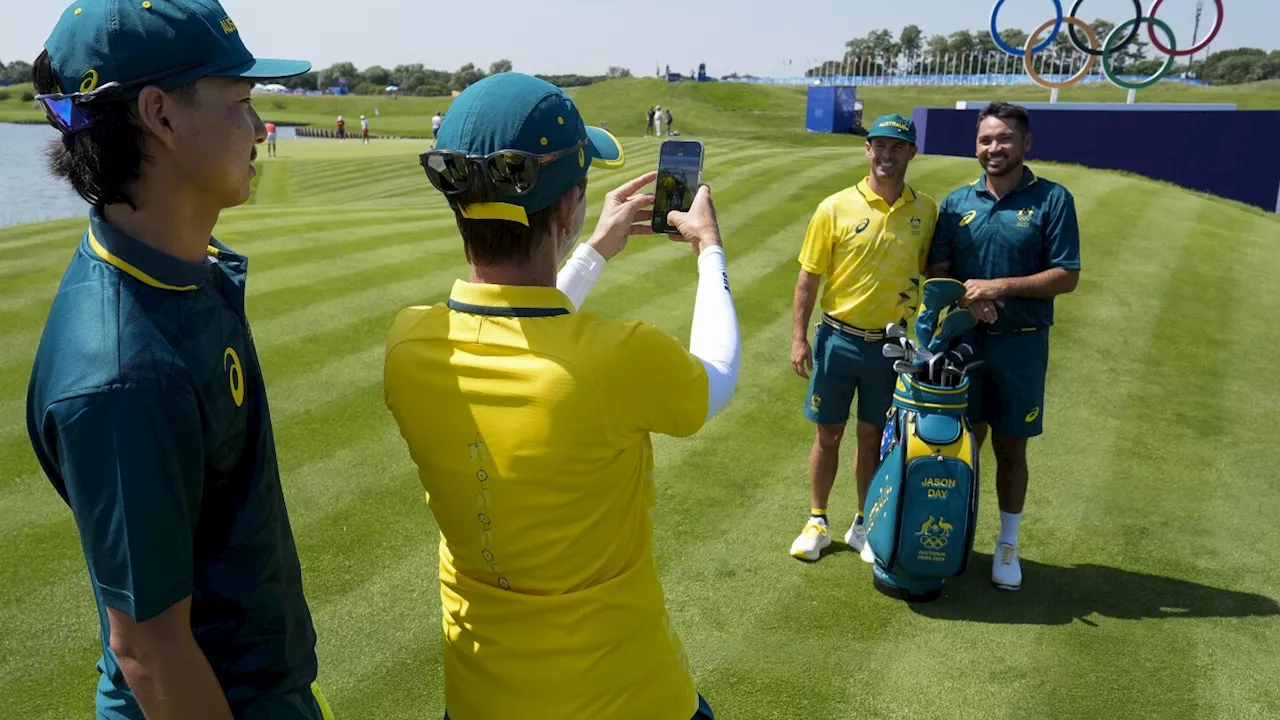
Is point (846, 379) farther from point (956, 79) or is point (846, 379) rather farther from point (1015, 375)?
point (956, 79)

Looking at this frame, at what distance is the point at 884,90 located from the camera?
7875 cm

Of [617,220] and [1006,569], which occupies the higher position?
[617,220]

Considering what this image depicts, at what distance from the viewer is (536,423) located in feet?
6.01

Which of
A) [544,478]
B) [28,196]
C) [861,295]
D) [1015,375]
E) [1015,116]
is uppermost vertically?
[1015,116]

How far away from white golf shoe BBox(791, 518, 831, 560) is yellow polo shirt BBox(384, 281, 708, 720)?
333 centimetres

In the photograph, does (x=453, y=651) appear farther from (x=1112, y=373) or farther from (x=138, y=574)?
(x=1112, y=373)

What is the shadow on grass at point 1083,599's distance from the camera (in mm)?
4781

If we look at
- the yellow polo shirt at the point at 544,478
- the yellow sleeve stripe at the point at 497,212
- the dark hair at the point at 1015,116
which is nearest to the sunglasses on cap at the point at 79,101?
the yellow sleeve stripe at the point at 497,212

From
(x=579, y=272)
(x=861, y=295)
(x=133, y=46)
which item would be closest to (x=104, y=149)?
(x=133, y=46)

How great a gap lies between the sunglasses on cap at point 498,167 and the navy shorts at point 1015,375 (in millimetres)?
3796

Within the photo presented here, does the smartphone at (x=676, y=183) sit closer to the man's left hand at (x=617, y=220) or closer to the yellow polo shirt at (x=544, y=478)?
the man's left hand at (x=617, y=220)

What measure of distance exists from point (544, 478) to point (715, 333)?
57 centimetres

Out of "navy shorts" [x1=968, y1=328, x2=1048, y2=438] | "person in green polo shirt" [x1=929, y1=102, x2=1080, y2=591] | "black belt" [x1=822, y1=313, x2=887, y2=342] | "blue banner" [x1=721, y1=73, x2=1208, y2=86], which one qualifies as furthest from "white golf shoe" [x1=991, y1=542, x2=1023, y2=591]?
Result: "blue banner" [x1=721, y1=73, x2=1208, y2=86]

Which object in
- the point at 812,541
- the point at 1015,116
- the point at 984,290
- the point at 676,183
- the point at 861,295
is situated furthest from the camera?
the point at 812,541
